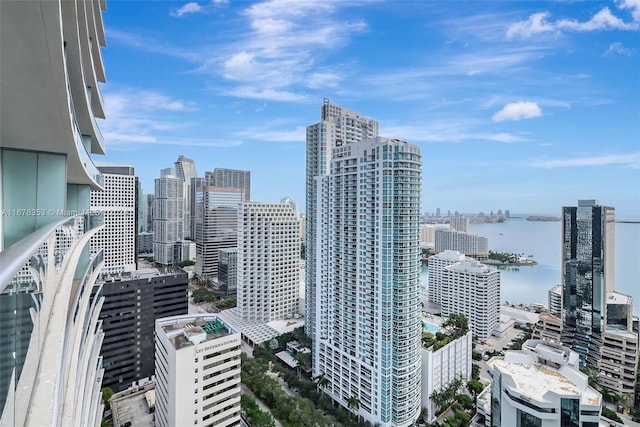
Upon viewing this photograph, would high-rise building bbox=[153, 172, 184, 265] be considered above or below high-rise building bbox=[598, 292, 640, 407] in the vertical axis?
above

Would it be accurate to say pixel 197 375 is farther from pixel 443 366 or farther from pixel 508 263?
pixel 508 263

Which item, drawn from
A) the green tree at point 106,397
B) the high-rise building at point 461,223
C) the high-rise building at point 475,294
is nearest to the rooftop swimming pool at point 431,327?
the high-rise building at point 475,294

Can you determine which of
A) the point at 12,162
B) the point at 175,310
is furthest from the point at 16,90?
the point at 175,310

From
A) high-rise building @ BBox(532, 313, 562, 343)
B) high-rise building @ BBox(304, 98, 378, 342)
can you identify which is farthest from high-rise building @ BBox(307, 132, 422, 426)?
high-rise building @ BBox(532, 313, 562, 343)

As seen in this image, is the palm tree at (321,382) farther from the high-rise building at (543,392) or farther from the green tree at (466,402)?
the high-rise building at (543,392)

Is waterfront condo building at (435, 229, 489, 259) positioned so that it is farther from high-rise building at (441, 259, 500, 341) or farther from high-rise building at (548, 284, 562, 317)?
high-rise building at (548, 284, 562, 317)
